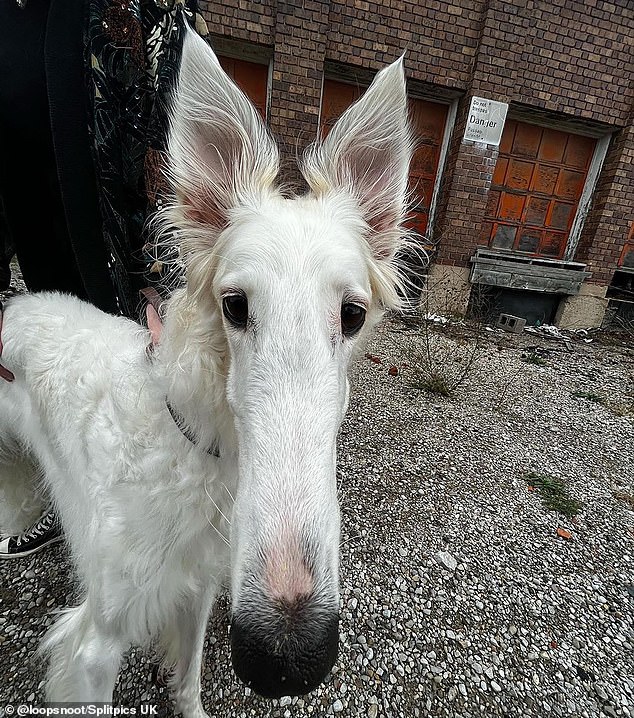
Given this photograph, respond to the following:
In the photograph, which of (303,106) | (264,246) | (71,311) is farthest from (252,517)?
(303,106)

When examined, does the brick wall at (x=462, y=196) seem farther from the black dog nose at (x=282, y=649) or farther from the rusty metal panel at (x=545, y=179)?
the black dog nose at (x=282, y=649)

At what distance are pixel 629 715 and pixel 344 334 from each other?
2197mm

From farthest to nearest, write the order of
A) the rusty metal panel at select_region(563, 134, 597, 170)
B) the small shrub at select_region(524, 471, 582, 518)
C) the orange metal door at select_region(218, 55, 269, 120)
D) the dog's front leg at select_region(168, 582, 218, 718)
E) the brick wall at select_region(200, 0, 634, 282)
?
the rusty metal panel at select_region(563, 134, 597, 170) → the orange metal door at select_region(218, 55, 269, 120) → the brick wall at select_region(200, 0, 634, 282) → the small shrub at select_region(524, 471, 582, 518) → the dog's front leg at select_region(168, 582, 218, 718)

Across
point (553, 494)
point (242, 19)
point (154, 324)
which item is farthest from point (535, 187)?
point (154, 324)

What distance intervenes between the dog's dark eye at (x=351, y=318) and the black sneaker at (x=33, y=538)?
2.10 metres

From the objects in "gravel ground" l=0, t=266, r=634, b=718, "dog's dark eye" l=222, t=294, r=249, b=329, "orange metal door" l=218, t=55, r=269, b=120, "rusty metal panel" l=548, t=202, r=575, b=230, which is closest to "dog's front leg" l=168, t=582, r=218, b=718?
"gravel ground" l=0, t=266, r=634, b=718

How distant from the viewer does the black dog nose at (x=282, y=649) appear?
69cm

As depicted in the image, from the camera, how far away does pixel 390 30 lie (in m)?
5.98

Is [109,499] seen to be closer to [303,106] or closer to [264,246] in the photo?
[264,246]

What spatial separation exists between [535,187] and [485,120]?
192cm

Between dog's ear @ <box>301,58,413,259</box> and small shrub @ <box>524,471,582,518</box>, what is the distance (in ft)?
8.61

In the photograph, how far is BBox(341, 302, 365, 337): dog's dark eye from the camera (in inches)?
41.5

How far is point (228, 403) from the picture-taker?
3.38 ft

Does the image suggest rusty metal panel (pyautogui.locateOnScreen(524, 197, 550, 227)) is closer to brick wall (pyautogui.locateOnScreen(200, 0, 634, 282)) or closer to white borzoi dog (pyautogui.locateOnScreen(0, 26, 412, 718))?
brick wall (pyautogui.locateOnScreen(200, 0, 634, 282))
